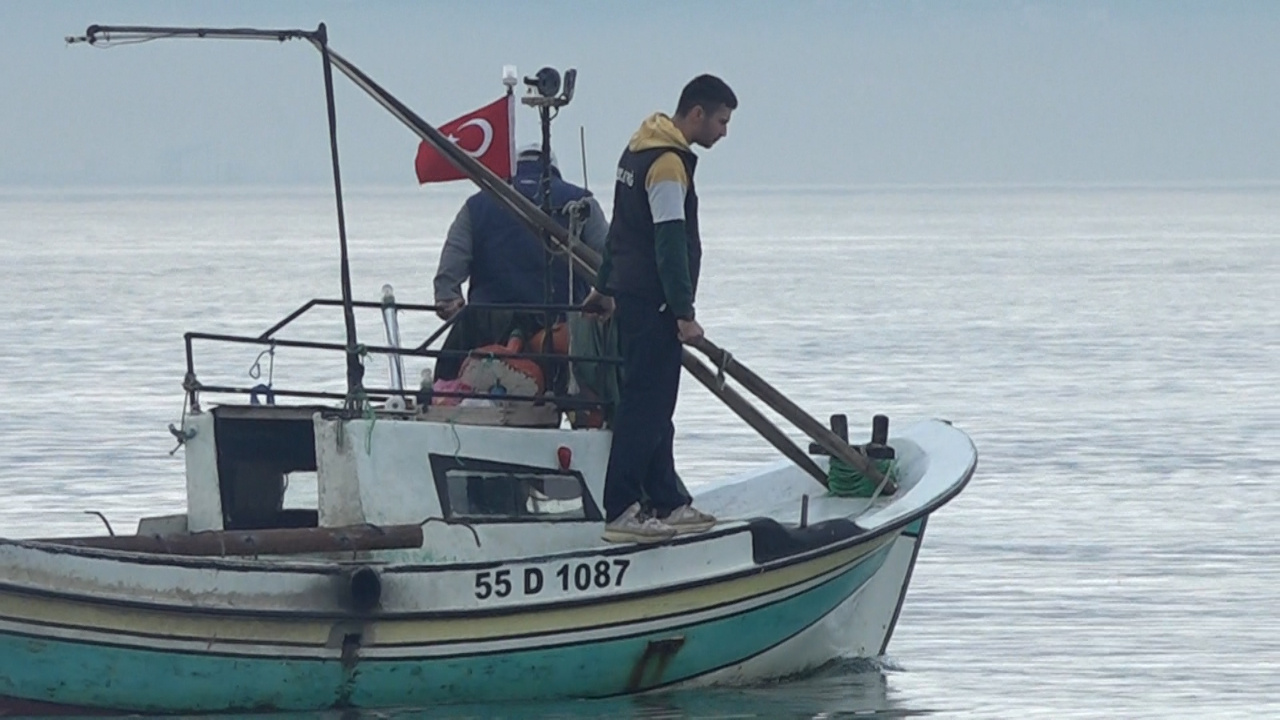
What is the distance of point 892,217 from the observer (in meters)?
189

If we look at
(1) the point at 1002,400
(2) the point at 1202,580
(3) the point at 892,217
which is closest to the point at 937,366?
(1) the point at 1002,400

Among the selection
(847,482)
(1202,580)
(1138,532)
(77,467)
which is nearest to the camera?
(847,482)

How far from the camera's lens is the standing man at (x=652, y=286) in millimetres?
10578

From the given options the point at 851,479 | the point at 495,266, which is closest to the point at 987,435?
the point at 851,479

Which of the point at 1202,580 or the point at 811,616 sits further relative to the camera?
the point at 1202,580

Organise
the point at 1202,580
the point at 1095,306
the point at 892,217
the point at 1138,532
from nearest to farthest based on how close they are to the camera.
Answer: the point at 1202,580
the point at 1138,532
the point at 1095,306
the point at 892,217

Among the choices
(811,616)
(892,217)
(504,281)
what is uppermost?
(504,281)

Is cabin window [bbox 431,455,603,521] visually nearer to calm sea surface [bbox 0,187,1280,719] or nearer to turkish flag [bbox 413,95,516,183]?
calm sea surface [bbox 0,187,1280,719]

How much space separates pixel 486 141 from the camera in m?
11.8

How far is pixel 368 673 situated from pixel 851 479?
307 cm

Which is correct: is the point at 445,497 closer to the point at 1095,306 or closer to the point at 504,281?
the point at 504,281

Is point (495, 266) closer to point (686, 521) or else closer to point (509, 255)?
point (509, 255)

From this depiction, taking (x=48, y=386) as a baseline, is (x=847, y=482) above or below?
above

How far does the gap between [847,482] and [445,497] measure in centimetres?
243
